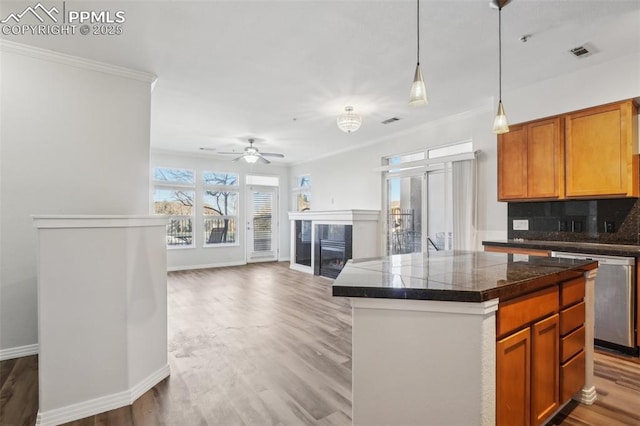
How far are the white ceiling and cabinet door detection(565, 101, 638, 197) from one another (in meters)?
0.56

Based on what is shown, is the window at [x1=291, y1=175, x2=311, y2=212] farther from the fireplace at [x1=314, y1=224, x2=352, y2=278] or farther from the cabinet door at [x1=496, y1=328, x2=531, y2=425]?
the cabinet door at [x1=496, y1=328, x2=531, y2=425]

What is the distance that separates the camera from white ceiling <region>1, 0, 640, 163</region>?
7.78ft

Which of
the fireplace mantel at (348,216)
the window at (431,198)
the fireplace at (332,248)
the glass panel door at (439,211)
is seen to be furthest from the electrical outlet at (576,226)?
the fireplace at (332,248)

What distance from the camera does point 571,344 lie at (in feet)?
6.62

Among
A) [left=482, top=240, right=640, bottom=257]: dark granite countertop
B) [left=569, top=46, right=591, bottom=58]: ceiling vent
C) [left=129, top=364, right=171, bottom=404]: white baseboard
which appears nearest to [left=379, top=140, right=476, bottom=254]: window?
[left=482, top=240, right=640, bottom=257]: dark granite countertop

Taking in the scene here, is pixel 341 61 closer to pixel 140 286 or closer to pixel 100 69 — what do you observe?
pixel 100 69

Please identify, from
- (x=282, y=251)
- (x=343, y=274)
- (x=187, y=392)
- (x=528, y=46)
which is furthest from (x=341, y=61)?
(x=282, y=251)

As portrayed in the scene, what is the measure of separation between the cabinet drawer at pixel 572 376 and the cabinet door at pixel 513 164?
224 cm

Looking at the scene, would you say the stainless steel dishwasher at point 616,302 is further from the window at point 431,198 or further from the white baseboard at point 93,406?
the white baseboard at point 93,406

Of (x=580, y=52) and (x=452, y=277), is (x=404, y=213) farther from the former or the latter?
(x=452, y=277)

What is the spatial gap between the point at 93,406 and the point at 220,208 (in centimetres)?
646

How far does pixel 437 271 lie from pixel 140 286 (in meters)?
2.19

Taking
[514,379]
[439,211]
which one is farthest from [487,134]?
[514,379]

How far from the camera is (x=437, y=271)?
5.84 ft
